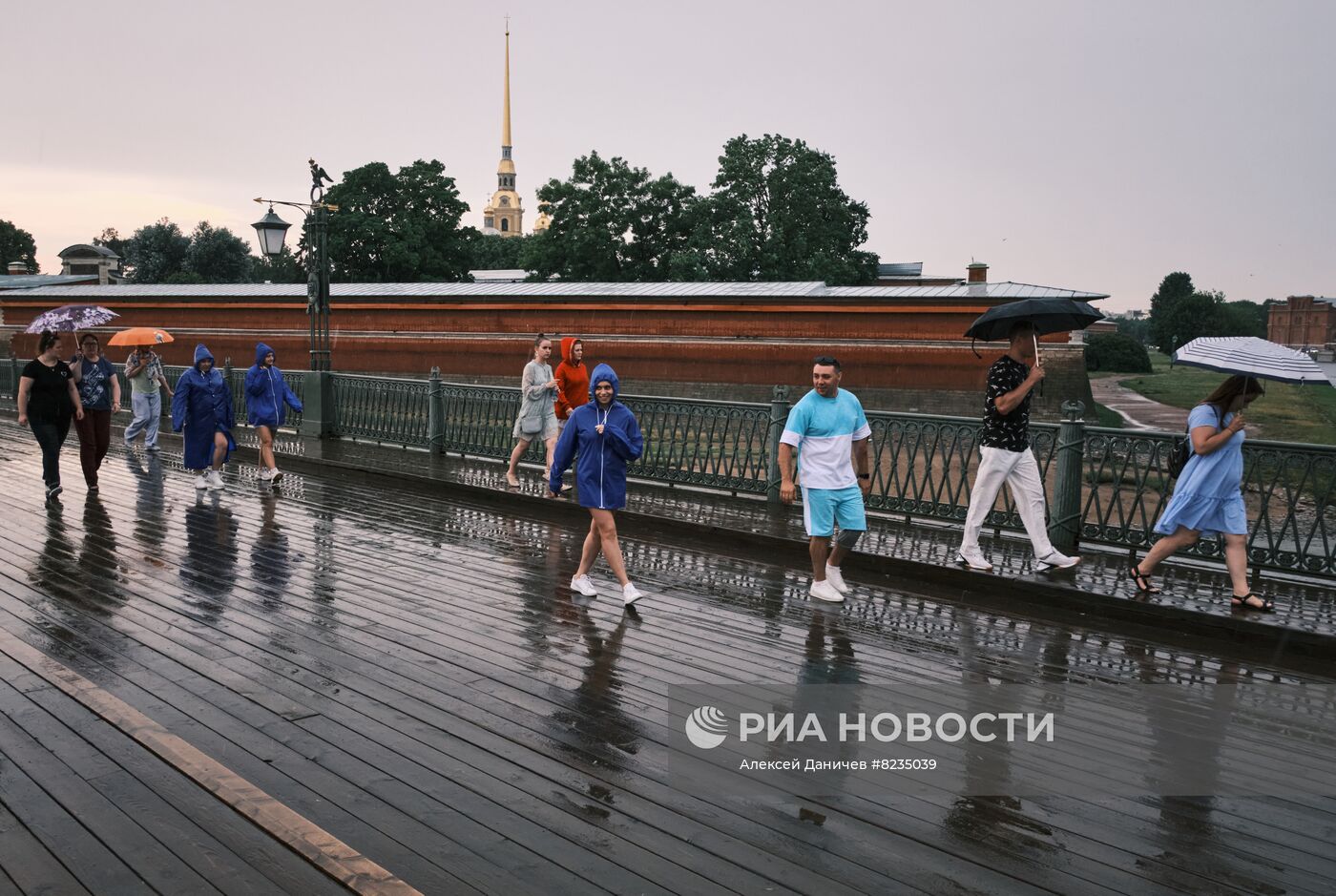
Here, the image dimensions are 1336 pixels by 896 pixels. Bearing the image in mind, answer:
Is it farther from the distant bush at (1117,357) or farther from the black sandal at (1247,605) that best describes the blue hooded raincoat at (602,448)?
the distant bush at (1117,357)

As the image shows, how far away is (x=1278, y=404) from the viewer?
1766 inches

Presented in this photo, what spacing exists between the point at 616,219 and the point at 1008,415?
4716 cm

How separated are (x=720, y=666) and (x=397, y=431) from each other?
10211 mm

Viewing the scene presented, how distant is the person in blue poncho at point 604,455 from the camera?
6.80m

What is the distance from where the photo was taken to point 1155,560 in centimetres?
672

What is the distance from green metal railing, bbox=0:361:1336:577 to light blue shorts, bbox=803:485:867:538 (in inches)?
76.0

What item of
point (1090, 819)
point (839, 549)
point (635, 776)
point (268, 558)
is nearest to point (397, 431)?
point (268, 558)

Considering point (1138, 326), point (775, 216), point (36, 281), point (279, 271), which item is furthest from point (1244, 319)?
point (36, 281)

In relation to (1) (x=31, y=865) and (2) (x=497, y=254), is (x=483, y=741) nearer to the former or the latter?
(1) (x=31, y=865)

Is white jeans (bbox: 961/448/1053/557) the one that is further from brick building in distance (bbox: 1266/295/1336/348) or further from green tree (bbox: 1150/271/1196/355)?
green tree (bbox: 1150/271/1196/355)

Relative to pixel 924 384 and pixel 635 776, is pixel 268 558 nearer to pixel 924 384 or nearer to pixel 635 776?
pixel 635 776

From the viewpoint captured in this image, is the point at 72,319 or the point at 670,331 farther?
the point at 670,331

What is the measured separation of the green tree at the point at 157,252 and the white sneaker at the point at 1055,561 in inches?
3147

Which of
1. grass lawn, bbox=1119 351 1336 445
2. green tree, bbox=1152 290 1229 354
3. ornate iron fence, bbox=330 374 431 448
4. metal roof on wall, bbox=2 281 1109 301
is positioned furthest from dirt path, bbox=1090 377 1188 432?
green tree, bbox=1152 290 1229 354
